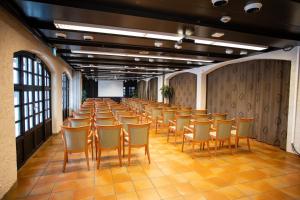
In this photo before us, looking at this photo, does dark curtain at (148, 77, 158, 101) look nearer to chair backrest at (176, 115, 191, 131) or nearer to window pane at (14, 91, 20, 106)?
chair backrest at (176, 115, 191, 131)

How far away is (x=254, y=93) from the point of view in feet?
20.4

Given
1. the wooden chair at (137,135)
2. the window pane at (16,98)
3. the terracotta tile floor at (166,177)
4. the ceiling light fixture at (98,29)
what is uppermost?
the ceiling light fixture at (98,29)

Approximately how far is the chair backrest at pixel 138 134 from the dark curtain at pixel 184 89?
6.48m

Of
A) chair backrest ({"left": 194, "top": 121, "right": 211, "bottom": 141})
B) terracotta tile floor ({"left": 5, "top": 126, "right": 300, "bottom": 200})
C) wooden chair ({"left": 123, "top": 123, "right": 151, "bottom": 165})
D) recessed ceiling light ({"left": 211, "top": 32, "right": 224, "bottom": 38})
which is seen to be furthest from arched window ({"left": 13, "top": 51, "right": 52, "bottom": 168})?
recessed ceiling light ({"left": 211, "top": 32, "right": 224, "bottom": 38})

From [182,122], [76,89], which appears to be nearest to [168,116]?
[182,122]

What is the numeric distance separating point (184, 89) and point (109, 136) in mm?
8080

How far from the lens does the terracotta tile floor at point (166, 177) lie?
2.78m

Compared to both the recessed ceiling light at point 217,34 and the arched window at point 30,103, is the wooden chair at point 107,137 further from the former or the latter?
the recessed ceiling light at point 217,34

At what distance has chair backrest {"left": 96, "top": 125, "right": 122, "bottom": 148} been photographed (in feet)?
11.8

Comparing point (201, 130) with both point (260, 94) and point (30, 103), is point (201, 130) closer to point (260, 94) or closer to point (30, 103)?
point (260, 94)

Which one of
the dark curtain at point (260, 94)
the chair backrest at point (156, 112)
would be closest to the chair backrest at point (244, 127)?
the dark curtain at point (260, 94)

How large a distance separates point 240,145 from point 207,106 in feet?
11.9

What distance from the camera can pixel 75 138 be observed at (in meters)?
3.49

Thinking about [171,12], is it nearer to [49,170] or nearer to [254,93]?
[49,170]
